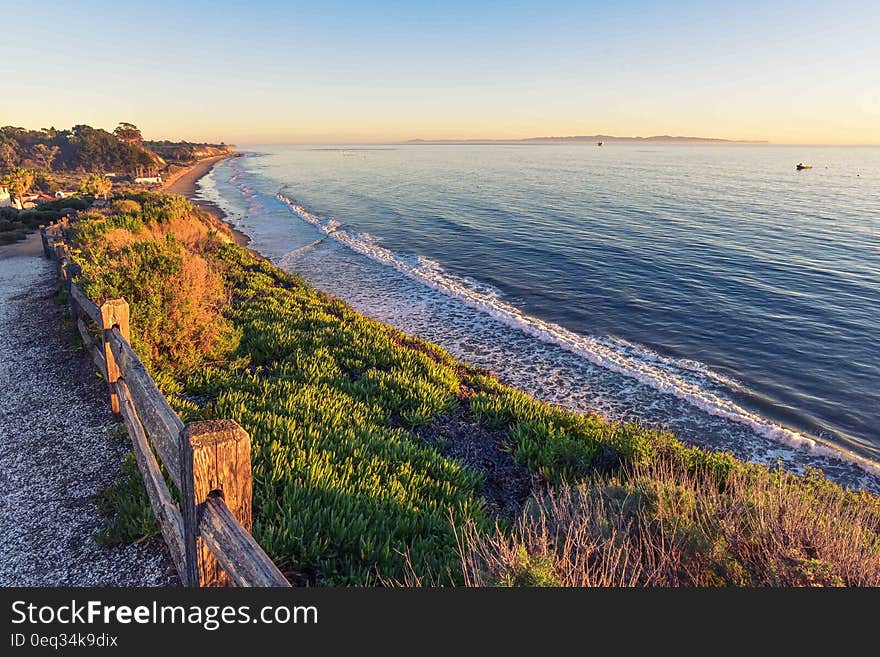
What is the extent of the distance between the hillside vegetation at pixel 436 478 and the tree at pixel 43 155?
3827 inches

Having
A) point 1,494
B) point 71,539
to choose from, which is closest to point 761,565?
point 71,539

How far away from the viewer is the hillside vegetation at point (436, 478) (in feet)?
13.0

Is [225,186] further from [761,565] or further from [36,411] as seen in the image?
[761,565]

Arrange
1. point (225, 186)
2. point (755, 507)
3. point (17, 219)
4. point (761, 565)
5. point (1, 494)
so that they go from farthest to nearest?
1. point (225, 186)
2. point (17, 219)
3. point (1, 494)
4. point (755, 507)
5. point (761, 565)

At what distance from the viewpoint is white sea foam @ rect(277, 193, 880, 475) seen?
453 inches

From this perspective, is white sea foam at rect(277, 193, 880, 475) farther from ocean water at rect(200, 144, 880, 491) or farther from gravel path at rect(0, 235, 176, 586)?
gravel path at rect(0, 235, 176, 586)

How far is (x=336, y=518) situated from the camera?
4648mm

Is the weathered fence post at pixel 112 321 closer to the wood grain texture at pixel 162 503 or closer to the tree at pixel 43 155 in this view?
the wood grain texture at pixel 162 503

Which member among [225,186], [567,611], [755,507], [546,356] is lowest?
[546,356]

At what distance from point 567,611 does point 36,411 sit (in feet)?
25.5

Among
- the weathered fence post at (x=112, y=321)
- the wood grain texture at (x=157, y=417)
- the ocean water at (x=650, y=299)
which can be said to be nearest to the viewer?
the wood grain texture at (x=157, y=417)

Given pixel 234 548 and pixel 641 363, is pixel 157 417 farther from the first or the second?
pixel 641 363

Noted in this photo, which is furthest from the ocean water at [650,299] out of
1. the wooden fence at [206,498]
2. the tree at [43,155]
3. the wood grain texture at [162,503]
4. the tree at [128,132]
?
the tree at [128,132]

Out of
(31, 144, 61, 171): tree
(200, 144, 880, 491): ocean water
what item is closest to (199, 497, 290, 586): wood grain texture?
(200, 144, 880, 491): ocean water
